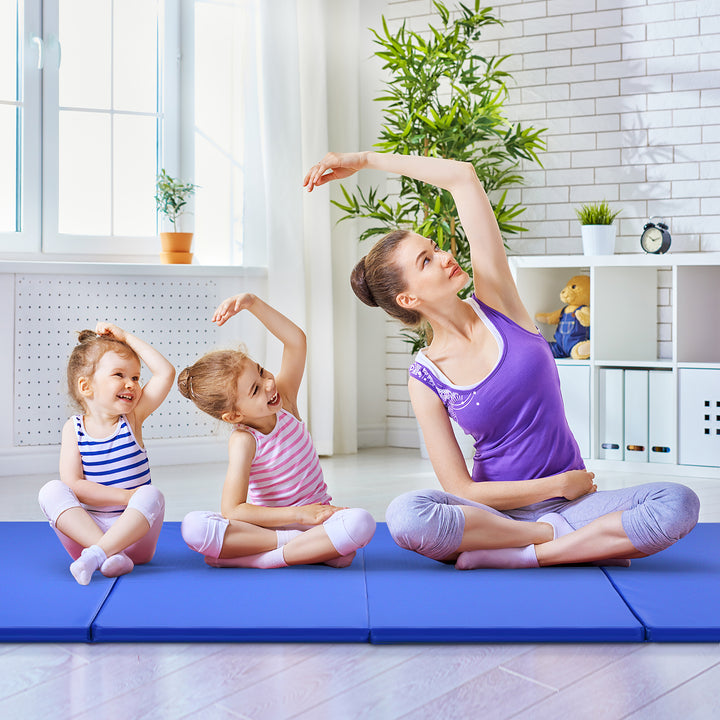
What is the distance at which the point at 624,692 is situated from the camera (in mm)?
1402

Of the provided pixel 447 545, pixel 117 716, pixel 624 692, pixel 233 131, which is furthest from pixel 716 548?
pixel 233 131

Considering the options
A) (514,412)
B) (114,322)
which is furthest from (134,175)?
(514,412)

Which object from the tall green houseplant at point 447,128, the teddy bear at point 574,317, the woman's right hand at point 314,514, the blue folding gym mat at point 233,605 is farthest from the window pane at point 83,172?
the woman's right hand at point 314,514

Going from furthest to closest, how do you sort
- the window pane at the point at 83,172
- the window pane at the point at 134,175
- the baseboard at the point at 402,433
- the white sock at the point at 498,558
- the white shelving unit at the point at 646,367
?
the baseboard at the point at 402,433 → the window pane at the point at 134,175 → the window pane at the point at 83,172 → the white shelving unit at the point at 646,367 → the white sock at the point at 498,558

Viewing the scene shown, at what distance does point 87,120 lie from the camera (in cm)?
385

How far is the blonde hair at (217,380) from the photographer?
2.08m

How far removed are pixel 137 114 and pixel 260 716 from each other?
3.13 metres

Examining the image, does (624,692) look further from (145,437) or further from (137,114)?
(137,114)

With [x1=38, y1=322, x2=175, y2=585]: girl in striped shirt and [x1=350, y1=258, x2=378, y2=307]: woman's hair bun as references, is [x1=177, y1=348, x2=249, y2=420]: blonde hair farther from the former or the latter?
[x1=350, y1=258, x2=378, y2=307]: woman's hair bun

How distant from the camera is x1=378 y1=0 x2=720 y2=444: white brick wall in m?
3.72

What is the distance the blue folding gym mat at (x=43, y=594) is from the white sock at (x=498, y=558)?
28.3 inches

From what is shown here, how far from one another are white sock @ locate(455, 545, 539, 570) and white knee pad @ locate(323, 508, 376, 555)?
0.20 meters

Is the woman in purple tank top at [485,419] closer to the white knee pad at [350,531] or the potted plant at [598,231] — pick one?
the white knee pad at [350,531]

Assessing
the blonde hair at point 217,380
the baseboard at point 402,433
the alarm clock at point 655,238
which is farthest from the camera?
the baseboard at point 402,433
